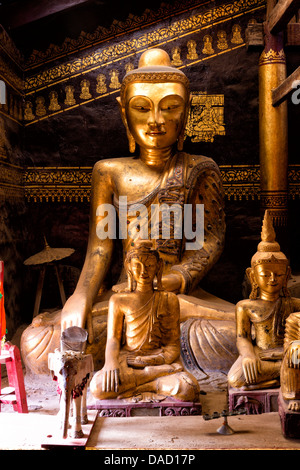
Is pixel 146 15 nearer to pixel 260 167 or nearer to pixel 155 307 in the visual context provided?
pixel 260 167

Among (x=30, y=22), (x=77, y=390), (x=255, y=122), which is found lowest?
(x=77, y=390)

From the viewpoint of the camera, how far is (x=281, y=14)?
185 inches

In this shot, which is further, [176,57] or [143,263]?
[176,57]

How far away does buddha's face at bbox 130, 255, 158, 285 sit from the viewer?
3559 mm

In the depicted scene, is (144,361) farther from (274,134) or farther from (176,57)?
(176,57)

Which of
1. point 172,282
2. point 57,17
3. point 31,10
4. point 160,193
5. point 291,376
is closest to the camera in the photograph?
point 291,376

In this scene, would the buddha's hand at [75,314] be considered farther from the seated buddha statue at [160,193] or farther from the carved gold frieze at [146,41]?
the carved gold frieze at [146,41]

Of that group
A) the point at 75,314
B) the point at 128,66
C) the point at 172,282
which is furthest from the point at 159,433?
the point at 128,66

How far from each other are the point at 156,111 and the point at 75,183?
1505 millimetres

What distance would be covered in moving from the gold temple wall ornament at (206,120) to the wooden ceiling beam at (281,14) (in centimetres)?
92

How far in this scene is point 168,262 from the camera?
4.73 meters

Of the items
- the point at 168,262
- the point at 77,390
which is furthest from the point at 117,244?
the point at 77,390

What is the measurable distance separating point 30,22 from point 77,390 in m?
3.73
